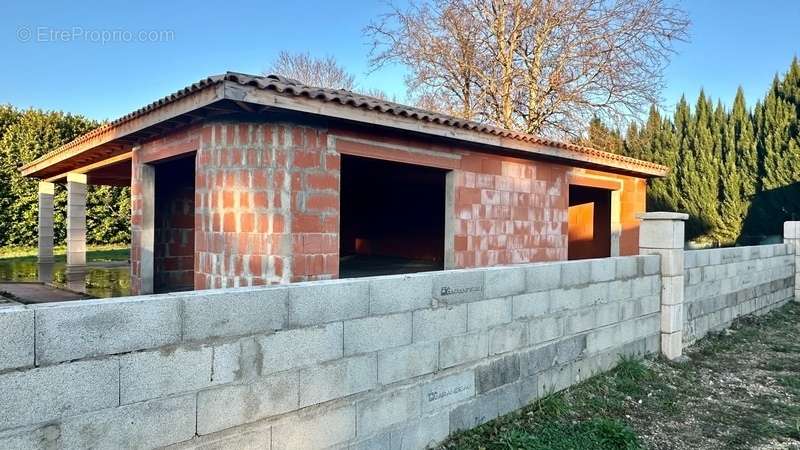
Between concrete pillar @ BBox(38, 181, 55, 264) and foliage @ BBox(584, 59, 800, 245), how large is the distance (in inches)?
680

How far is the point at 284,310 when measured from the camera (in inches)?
108

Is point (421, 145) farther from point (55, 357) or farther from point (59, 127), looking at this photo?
point (59, 127)

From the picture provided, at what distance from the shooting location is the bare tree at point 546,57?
715 inches

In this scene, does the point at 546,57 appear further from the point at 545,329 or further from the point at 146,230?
the point at 545,329

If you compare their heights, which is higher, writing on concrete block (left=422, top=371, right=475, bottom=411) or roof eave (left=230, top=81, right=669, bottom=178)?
roof eave (left=230, top=81, right=669, bottom=178)

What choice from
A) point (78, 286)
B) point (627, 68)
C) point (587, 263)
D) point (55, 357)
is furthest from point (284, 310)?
point (627, 68)

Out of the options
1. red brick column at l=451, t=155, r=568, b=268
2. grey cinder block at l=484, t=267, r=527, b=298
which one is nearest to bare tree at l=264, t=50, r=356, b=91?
red brick column at l=451, t=155, r=568, b=268

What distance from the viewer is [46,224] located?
14047 millimetres

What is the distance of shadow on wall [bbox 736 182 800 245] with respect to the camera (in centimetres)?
1506

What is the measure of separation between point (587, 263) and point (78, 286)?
845 cm

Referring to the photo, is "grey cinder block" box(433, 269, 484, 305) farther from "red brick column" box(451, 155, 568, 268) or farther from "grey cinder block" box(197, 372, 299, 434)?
"red brick column" box(451, 155, 568, 268)

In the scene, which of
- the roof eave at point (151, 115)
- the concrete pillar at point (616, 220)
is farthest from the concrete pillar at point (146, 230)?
the concrete pillar at point (616, 220)

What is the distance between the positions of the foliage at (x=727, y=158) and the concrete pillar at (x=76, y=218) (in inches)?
628

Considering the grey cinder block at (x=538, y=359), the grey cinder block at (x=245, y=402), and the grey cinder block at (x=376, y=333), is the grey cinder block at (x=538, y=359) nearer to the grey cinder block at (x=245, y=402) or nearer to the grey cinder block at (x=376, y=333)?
the grey cinder block at (x=376, y=333)
